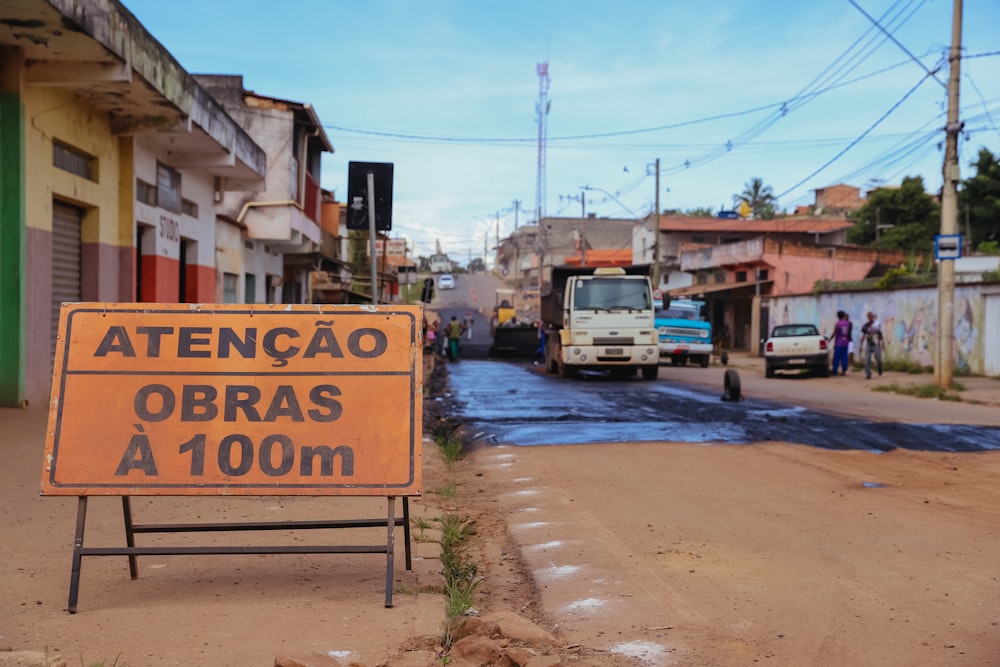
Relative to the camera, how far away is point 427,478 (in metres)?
9.59

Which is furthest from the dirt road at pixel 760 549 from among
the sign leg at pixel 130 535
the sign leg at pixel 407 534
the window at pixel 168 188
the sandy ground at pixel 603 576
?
the window at pixel 168 188

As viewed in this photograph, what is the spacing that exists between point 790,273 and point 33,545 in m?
43.4

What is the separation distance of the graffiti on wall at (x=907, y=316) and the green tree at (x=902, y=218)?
49.2 feet

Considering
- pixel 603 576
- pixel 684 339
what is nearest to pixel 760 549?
pixel 603 576

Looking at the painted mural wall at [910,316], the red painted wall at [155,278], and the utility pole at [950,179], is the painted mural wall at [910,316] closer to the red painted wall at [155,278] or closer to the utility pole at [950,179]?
the utility pole at [950,179]

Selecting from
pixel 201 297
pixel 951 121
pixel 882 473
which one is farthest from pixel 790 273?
pixel 882 473

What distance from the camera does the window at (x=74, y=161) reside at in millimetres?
12625

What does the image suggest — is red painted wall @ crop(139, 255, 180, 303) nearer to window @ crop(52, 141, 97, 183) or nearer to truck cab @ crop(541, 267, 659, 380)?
window @ crop(52, 141, 97, 183)

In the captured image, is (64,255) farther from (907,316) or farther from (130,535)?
(907,316)

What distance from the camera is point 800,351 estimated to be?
26094 mm

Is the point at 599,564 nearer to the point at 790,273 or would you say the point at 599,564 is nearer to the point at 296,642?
the point at 296,642

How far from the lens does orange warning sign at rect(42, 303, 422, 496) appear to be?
4.92 metres

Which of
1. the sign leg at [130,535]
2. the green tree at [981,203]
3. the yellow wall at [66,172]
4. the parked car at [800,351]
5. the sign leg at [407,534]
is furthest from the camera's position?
the green tree at [981,203]

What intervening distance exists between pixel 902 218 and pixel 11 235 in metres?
49.5
